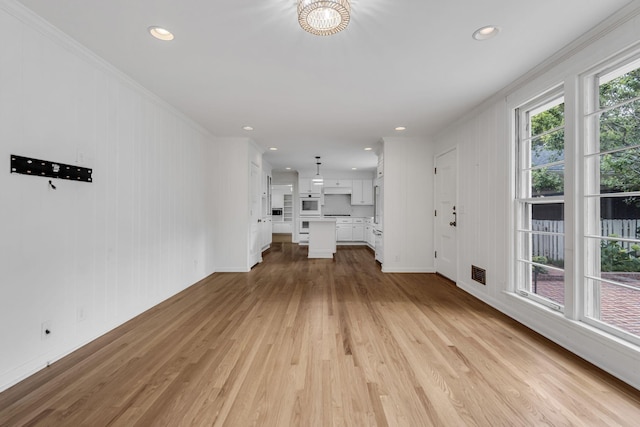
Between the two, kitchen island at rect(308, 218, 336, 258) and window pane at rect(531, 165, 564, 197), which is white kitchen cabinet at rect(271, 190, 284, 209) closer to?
kitchen island at rect(308, 218, 336, 258)

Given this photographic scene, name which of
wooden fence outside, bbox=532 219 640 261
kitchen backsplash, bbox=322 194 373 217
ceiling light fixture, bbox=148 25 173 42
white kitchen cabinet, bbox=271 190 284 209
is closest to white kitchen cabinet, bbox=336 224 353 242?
kitchen backsplash, bbox=322 194 373 217

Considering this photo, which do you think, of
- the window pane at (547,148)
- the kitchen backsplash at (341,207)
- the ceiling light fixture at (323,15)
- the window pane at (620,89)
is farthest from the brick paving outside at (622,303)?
the kitchen backsplash at (341,207)

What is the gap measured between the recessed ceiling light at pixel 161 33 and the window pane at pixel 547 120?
3376mm

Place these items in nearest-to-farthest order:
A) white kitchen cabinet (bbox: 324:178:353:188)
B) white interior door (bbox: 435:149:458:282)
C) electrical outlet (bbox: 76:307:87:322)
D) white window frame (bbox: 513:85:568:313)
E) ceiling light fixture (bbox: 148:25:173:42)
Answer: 1. ceiling light fixture (bbox: 148:25:173:42)
2. electrical outlet (bbox: 76:307:87:322)
3. white window frame (bbox: 513:85:568:313)
4. white interior door (bbox: 435:149:458:282)
5. white kitchen cabinet (bbox: 324:178:353:188)

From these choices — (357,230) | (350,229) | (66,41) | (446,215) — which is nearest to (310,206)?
(350,229)

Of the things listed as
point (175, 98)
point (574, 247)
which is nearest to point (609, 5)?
point (574, 247)

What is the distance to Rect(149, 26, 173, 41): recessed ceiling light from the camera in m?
2.03

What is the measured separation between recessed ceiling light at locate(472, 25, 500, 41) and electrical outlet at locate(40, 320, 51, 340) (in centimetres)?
384

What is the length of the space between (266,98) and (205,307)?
257 centimetres

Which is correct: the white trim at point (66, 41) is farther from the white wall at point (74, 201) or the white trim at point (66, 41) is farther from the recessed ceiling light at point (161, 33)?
the recessed ceiling light at point (161, 33)

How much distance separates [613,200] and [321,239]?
525 centimetres

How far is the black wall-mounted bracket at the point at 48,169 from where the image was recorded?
180 centimetres

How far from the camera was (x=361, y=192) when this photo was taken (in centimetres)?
936

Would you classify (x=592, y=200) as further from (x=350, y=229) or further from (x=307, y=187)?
(x=307, y=187)
